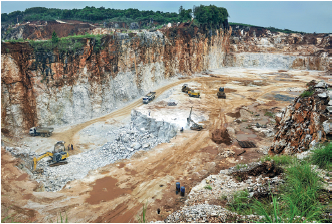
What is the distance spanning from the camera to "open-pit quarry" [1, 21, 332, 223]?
1226 centimetres

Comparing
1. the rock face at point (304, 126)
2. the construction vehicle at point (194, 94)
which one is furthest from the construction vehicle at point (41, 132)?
the rock face at point (304, 126)

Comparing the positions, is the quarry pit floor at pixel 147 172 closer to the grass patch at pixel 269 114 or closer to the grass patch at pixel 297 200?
the grass patch at pixel 269 114

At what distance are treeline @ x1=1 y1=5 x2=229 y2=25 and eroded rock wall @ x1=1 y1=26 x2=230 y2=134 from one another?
26117 mm

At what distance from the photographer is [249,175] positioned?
40.0ft

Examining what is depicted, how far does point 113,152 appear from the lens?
21.8 meters

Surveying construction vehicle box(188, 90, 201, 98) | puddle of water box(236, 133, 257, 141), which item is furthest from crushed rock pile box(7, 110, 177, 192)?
construction vehicle box(188, 90, 201, 98)

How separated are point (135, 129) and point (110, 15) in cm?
6766

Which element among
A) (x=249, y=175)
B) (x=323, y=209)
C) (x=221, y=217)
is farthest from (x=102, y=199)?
(x=323, y=209)

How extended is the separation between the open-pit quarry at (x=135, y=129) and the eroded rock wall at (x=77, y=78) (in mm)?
133

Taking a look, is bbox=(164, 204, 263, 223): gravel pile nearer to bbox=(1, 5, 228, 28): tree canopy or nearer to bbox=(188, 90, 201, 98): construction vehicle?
bbox=(188, 90, 201, 98): construction vehicle

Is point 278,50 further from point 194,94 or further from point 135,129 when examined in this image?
point 135,129

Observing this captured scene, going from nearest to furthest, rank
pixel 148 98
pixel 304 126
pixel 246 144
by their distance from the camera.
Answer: pixel 304 126 → pixel 246 144 → pixel 148 98

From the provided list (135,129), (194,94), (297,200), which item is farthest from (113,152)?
(194,94)

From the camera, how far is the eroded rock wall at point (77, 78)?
29.0 metres
